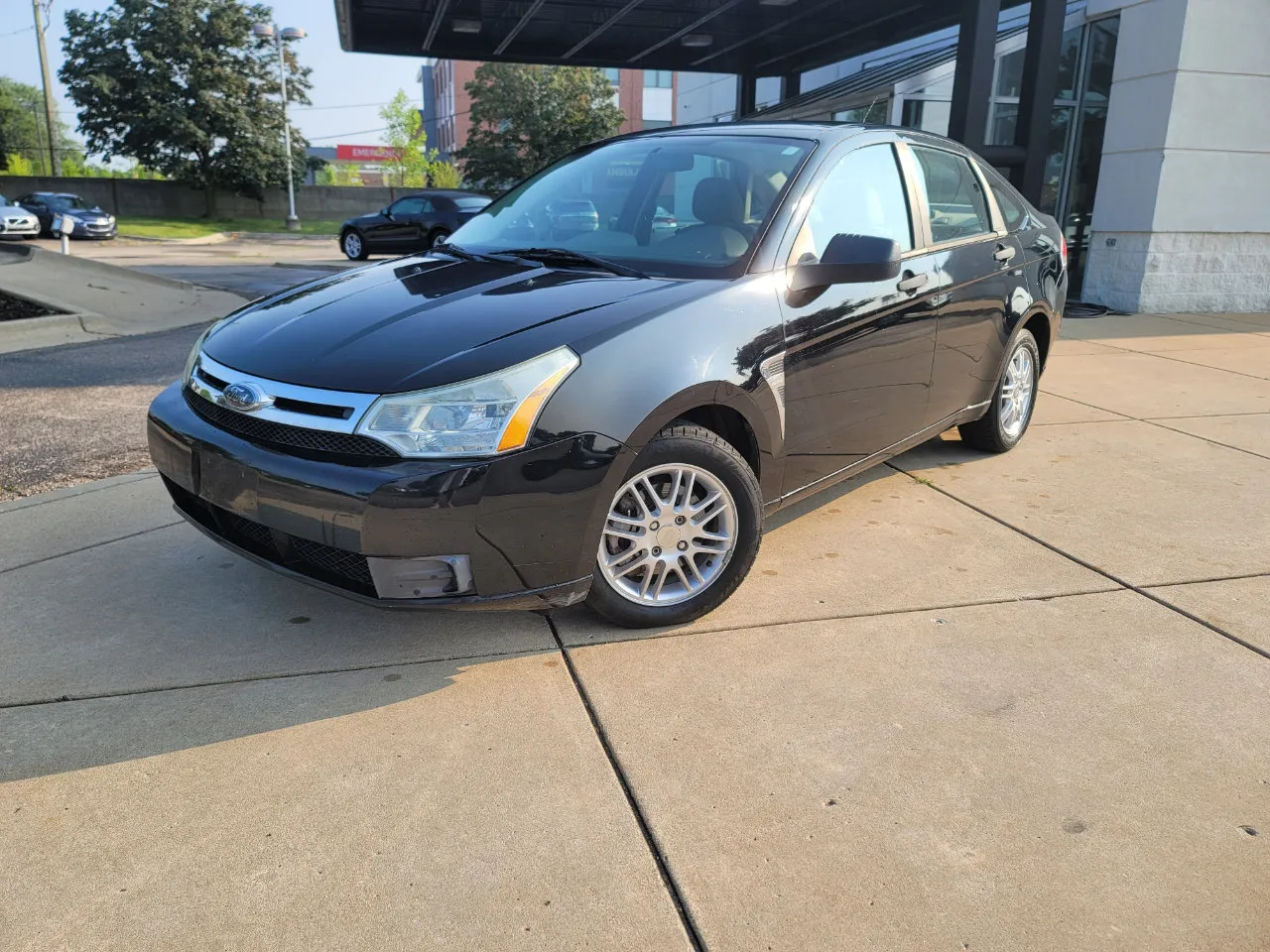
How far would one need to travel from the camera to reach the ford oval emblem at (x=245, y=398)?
2.90 meters

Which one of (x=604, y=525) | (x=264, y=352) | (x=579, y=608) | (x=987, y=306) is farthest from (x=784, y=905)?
(x=987, y=306)

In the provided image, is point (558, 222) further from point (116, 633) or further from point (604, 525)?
point (116, 633)

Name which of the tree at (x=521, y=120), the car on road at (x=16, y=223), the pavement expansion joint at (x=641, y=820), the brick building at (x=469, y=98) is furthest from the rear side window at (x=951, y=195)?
the tree at (x=521, y=120)

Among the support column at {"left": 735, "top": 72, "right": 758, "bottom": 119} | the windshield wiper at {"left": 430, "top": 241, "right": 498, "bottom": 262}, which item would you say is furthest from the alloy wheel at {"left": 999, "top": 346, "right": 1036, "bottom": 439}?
the support column at {"left": 735, "top": 72, "right": 758, "bottom": 119}

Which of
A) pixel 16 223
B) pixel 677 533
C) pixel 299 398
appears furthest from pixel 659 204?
pixel 16 223

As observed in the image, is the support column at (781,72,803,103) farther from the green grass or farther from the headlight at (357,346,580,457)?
the green grass

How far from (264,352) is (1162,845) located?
284 centimetres

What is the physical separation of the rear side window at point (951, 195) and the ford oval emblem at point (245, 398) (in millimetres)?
2924

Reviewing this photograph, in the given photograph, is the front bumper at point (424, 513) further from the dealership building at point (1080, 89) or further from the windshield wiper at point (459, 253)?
the dealership building at point (1080, 89)

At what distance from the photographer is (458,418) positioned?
2711mm

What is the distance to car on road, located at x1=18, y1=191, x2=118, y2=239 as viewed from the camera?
27734 millimetres

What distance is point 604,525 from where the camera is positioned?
297cm

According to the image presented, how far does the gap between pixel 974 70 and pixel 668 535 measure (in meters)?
9.62

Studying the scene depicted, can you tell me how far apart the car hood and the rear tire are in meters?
19.1
